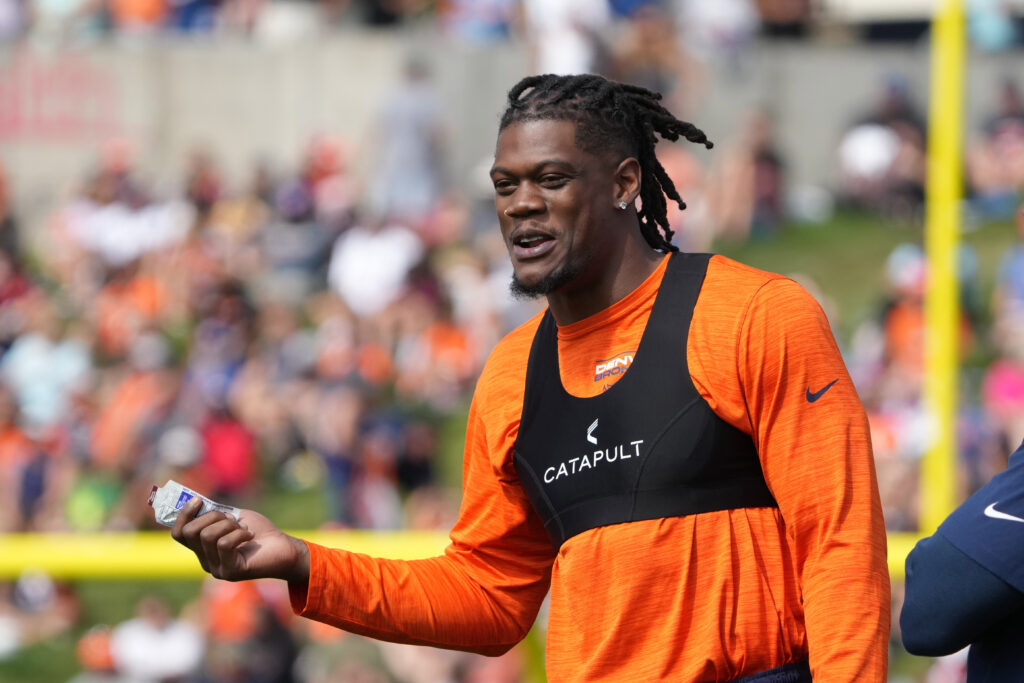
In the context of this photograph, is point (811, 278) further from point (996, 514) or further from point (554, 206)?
point (996, 514)

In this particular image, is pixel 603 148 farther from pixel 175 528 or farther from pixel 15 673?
pixel 15 673

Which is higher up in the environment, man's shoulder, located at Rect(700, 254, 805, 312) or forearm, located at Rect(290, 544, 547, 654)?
man's shoulder, located at Rect(700, 254, 805, 312)

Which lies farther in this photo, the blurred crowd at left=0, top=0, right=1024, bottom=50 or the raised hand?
the blurred crowd at left=0, top=0, right=1024, bottom=50

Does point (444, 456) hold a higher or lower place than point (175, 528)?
lower

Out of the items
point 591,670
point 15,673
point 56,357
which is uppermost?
point 591,670

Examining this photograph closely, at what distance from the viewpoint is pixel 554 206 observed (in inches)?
96.9

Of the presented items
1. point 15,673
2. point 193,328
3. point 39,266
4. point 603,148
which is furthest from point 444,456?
point 603,148

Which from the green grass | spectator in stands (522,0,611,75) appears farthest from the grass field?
spectator in stands (522,0,611,75)

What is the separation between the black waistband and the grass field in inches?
158

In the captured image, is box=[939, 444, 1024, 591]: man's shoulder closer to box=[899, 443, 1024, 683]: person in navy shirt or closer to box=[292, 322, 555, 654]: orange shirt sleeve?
box=[899, 443, 1024, 683]: person in navy shirt

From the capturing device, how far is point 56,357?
32.4 feet

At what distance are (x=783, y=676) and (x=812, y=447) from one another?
1.20ft

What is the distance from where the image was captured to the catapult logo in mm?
2391

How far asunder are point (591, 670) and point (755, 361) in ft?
1.88
